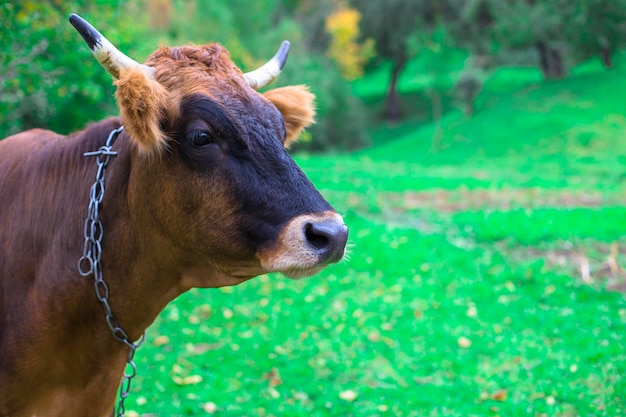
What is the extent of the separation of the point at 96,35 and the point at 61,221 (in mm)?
1014

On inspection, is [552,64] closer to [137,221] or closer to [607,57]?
[607,57]

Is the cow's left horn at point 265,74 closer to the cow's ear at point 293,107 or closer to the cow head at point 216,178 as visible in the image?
the cow's ear at point 293,107

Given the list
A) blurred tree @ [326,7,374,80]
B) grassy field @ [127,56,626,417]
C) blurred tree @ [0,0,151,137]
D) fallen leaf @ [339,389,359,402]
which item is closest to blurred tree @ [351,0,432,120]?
blurred tree @ [326,7,374,80]

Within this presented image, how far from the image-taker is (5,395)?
3018 mm

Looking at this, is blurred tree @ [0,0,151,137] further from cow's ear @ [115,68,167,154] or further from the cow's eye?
the cow's eye

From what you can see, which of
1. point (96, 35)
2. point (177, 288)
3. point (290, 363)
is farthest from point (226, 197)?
point (290, 363)

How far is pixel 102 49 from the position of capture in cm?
275

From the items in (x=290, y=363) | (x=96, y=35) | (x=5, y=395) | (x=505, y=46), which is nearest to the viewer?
(x=96, y=35)

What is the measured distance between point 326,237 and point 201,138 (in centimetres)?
76

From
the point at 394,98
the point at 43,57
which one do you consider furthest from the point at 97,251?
the point at 394,98

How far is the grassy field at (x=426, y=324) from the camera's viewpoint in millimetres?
5871

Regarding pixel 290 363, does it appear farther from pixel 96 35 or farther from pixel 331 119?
pixel 331 119

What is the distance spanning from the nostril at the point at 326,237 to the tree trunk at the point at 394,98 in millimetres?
44864

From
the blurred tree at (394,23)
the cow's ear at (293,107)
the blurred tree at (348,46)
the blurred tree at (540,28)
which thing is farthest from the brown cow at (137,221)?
the blurred tree at (348,46)
